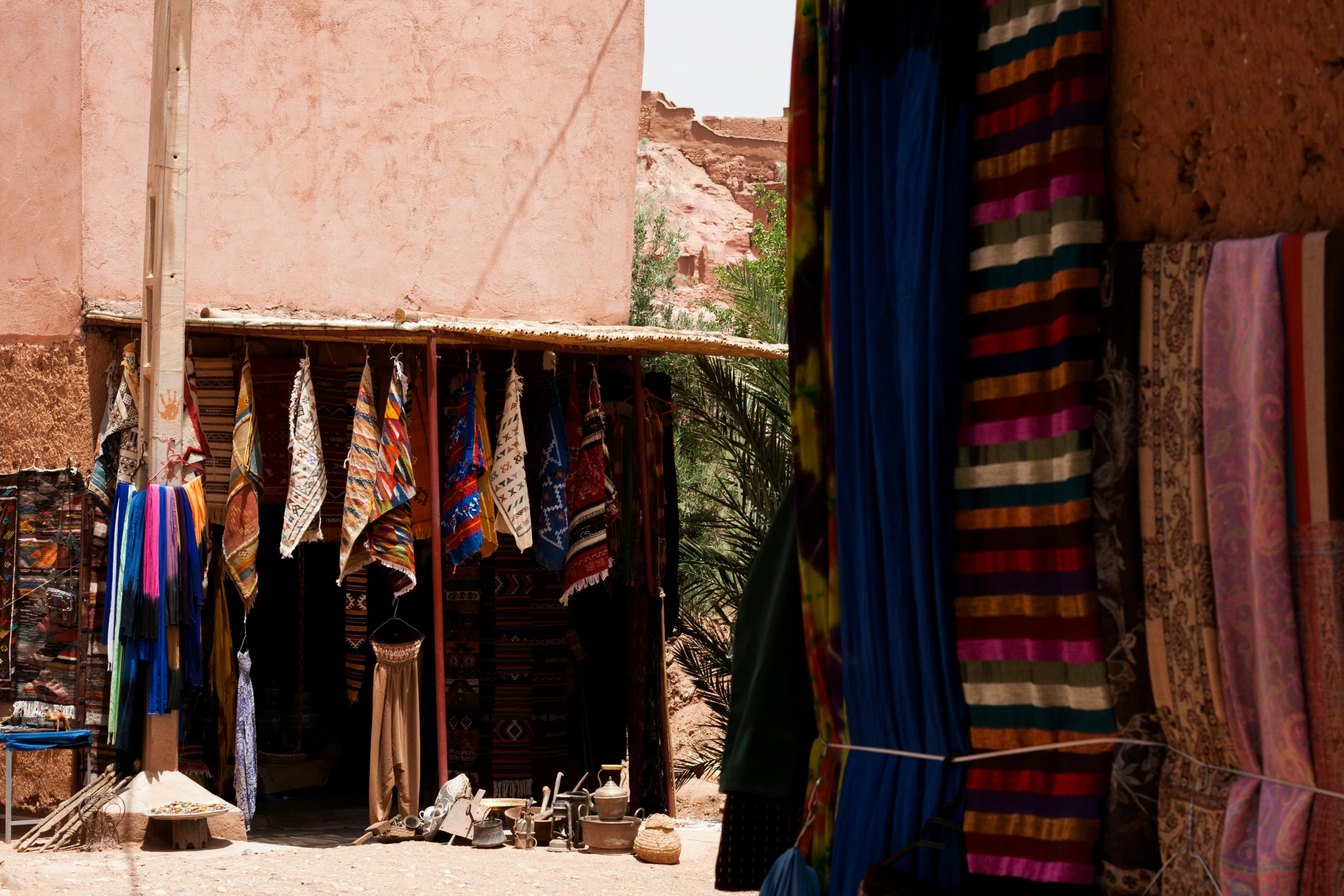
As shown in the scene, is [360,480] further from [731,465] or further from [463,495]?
[731,465]

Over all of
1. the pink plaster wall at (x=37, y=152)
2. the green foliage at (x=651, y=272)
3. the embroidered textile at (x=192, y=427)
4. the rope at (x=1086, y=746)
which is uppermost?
the green foliage at (x=651, y=272)

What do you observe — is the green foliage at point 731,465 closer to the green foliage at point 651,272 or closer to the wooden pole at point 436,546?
the wooden pole at point 436,546

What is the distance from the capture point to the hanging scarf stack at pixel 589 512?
8133 mm

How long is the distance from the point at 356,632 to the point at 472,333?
6.35 ft

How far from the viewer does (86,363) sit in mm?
7906

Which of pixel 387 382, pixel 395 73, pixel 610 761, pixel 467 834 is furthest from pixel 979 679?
pixel 395 73

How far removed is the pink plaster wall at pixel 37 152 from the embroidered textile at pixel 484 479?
2.51 meters

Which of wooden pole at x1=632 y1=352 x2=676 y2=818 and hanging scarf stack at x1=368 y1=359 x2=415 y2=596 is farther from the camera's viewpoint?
wooden pole at x1=632 y1=352 x2=676 y2=818

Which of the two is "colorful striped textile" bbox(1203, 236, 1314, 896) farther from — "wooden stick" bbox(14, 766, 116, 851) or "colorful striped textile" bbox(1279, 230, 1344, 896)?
"wooden stick" bbox(14, 766, 116, 851)

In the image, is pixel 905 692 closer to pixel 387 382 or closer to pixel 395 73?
pixel 387 382

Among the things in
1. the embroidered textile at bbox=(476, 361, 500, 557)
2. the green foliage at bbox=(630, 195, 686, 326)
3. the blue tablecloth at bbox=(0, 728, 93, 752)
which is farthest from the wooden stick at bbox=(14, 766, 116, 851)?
the green foliage at bbox=(630, 195, 686, 326)

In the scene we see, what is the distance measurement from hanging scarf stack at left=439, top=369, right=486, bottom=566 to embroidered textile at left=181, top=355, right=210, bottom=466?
1343 mm

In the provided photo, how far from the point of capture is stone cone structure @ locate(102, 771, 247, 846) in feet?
23.4

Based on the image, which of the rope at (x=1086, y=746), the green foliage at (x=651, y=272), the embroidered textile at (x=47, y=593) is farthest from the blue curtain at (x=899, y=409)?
the green foliage at (x=651, y=272)
